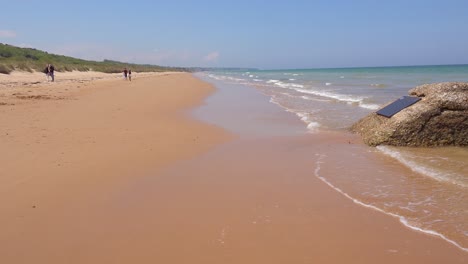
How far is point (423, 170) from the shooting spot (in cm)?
637

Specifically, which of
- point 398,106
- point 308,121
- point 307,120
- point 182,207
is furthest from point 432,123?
point 182,207

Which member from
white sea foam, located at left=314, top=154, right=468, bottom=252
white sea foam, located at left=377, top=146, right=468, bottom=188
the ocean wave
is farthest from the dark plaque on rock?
white sea foam, located at left=314, top=154, right=468, bottom=252

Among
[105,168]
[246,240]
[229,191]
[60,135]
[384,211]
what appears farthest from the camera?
[60,135]

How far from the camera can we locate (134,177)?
236 inches

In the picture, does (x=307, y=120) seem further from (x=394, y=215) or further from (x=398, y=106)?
(x=394, y=215)

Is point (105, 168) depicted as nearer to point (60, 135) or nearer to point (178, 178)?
point (178, 178)

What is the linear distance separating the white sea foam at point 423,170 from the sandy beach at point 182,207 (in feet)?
3.04

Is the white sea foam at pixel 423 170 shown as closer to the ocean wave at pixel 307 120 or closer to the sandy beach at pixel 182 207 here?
the sandy beach at pixel 182 207

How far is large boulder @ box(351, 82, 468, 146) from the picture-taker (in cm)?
811

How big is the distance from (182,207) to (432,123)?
6074 millimetres

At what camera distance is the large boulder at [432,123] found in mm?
8109

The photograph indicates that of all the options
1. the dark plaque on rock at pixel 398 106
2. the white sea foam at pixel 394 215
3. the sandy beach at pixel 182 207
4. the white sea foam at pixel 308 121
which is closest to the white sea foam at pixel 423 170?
the sandy beach at pixel 182 207

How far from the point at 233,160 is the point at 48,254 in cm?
402

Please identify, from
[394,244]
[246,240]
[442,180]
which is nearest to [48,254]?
[246,240]
